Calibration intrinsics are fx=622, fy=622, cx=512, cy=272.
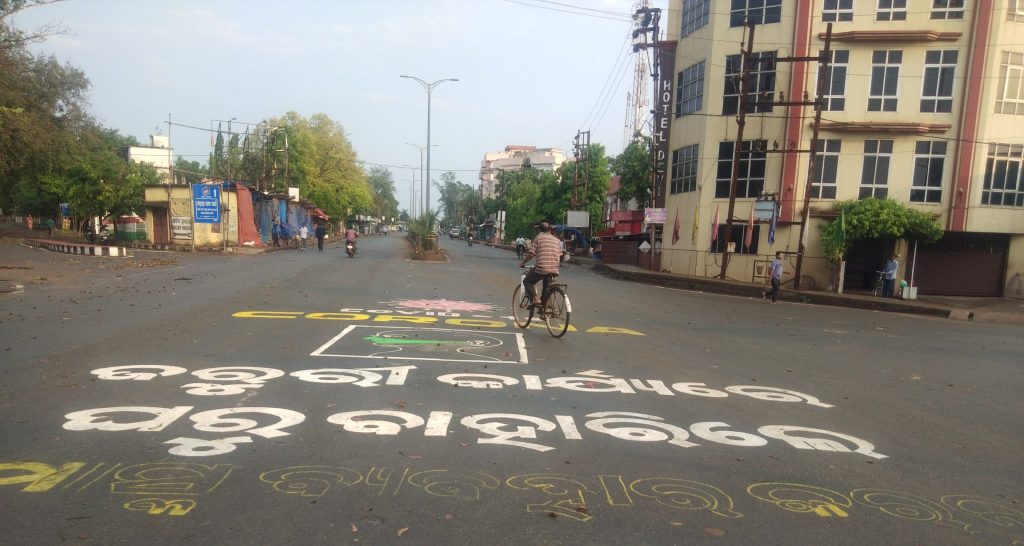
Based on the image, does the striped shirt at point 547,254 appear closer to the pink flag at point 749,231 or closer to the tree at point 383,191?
the pink flag at point 749,231

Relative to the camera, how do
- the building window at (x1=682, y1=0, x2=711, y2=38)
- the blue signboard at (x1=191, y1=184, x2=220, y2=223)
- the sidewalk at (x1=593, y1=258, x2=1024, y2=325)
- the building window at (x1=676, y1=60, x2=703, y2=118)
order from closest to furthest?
the sidewalk at (x1=593, y1=258, x2=1024, y2=325) → the building window at (x1=682, y1=0, x2=711, y2=38) → the building window at (x1=676, y1=60, x2=703, y2=118) → the blue signboard at (x1=191, y1=184, x2=220, y2=223)

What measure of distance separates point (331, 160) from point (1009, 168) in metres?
58.0

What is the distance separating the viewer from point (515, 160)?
462 feet

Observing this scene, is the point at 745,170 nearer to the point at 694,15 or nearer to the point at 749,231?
the point at 749,231

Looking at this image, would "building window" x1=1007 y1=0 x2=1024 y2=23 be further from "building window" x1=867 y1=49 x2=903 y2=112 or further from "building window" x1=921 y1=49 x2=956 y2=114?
"building window" x1=867 y1=49 x2=903 y2=112

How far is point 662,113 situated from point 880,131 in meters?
10.6

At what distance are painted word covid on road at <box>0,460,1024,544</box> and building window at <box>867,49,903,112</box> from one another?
1051 inches

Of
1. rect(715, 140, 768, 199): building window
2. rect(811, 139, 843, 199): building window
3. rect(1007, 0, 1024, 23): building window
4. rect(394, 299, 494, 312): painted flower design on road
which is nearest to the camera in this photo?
rect(394, 299, 494, 312): painted flower design on road

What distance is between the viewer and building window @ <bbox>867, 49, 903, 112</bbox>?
2589 cm

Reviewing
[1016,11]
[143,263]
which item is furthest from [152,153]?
[1016,11]

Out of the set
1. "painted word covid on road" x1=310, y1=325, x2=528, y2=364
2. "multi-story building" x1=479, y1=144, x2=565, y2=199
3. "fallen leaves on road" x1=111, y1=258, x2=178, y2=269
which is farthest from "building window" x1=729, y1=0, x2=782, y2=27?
"multi-story building" x1=479, y1=144, x2=565, y2=199

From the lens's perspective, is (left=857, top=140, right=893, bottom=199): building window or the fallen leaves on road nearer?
the fallen leaves on road

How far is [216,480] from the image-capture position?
3.83 m

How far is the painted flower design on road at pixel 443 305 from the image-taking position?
518 inches
